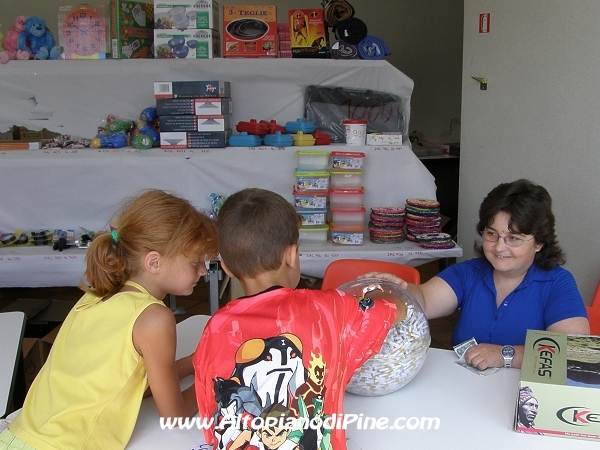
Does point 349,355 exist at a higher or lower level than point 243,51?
lower

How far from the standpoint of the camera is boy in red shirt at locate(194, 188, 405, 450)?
3.41 ft

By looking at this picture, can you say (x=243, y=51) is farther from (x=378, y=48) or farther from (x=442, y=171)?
(x=442, y=171)

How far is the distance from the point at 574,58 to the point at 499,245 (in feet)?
4.76

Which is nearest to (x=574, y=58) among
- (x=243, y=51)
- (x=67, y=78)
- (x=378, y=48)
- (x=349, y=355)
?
(x=378, y=48)

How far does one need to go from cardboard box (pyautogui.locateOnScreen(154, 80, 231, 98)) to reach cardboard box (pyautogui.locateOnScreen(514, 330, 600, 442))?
2473 mm

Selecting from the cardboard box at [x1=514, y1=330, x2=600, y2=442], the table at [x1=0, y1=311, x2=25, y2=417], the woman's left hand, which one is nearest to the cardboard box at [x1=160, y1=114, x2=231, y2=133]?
the table at [x1=0, y1=311, x2=25, y2=417]

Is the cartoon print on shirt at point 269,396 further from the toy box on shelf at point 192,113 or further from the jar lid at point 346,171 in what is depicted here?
the toy box on shelf at point 192,113

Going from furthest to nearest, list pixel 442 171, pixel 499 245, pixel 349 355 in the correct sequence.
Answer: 1. pixel 442 171
2. pixel 499 245
3. pixel 349 355

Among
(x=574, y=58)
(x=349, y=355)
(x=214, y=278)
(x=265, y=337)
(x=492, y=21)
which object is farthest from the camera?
(x=492, y=21)

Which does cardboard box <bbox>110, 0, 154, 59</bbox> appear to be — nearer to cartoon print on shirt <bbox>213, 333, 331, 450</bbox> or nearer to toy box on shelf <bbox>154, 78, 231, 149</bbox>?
toy box on shelf <bbox>154, 78, 231, 149</bbox>

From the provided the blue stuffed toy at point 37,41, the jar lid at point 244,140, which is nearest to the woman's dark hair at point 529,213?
the jar lid at point 244,140

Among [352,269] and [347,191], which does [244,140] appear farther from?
[352,269]

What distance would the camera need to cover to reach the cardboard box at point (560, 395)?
1121 mm

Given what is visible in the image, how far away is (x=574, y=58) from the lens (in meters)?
2.75
